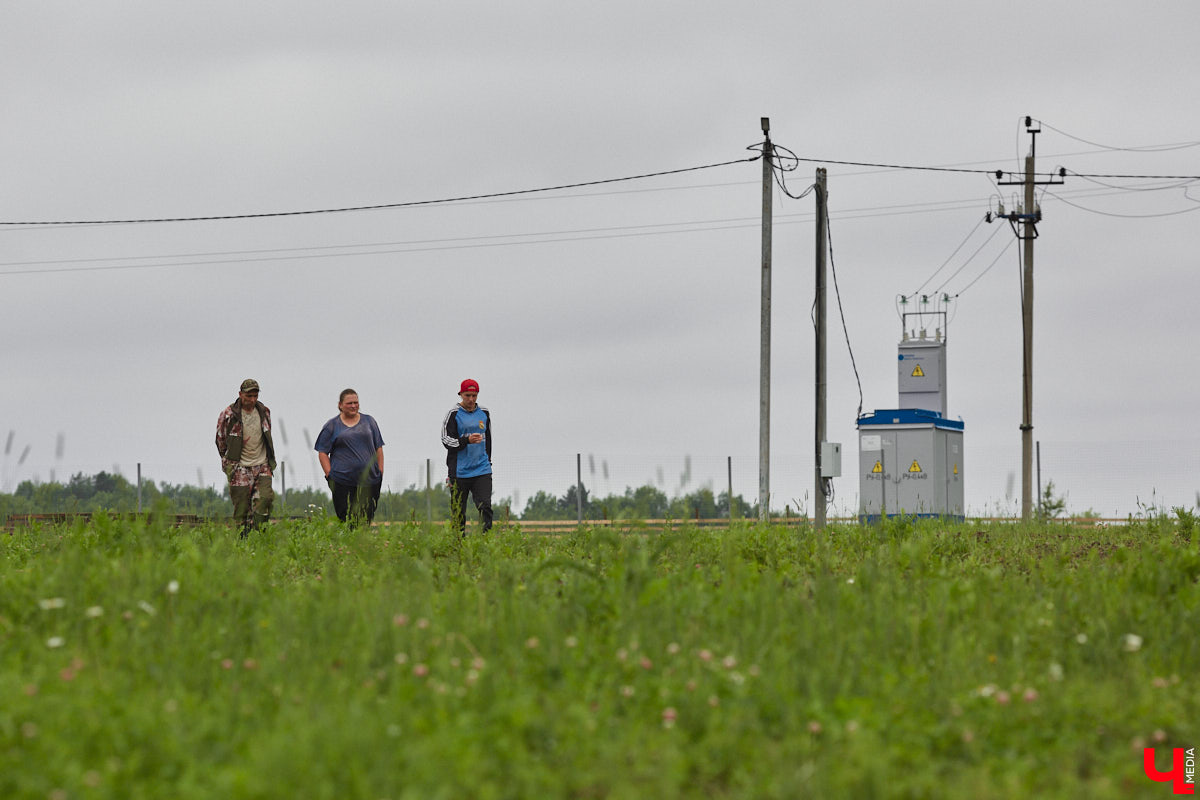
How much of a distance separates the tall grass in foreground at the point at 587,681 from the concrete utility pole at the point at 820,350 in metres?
10.3

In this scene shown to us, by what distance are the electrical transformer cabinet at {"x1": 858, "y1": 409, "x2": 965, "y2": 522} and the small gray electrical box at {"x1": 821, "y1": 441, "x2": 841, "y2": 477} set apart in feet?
20.6

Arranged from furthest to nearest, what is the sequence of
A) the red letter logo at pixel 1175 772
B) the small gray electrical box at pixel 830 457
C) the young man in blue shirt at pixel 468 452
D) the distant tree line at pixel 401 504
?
the small gray electrical box at pixel 830 457 → the young man in blue shirt at pixel 468 452 → the distant tree line at pixel 401 504 → the red letter logo at pixel 1175 772

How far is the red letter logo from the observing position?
164 inches

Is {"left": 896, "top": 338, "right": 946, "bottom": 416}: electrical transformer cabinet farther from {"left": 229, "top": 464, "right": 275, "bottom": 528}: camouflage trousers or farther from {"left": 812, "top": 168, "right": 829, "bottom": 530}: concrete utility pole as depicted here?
{"left": 229, "top": 464, "right": 275, "bottom": 528}: camouflage trousers

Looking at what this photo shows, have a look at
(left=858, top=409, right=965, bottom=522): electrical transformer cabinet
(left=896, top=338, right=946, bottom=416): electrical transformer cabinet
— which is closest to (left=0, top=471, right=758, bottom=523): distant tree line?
(left=858, top=409, right=965, bottom=522): electrical transformer cabinet

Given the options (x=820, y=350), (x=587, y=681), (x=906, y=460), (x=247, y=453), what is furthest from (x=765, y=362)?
(x=587, y=681)

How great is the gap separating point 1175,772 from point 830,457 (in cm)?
1333

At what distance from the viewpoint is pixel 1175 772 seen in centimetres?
427

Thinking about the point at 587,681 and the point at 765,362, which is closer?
the point at 587,681

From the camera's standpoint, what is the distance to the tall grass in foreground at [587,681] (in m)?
3.80

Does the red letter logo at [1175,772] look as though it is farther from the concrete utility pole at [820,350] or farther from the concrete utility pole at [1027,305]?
the concrete utility pole at [1027,305]

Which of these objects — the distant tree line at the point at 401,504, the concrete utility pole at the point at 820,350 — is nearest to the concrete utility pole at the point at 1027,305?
the concrete utility pole at the point at 820,350

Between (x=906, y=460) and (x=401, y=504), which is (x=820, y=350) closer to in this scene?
(x=906, y=460)

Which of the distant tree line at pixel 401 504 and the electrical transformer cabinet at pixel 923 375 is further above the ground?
the electrical transformer cabinet at pixel 923 375
